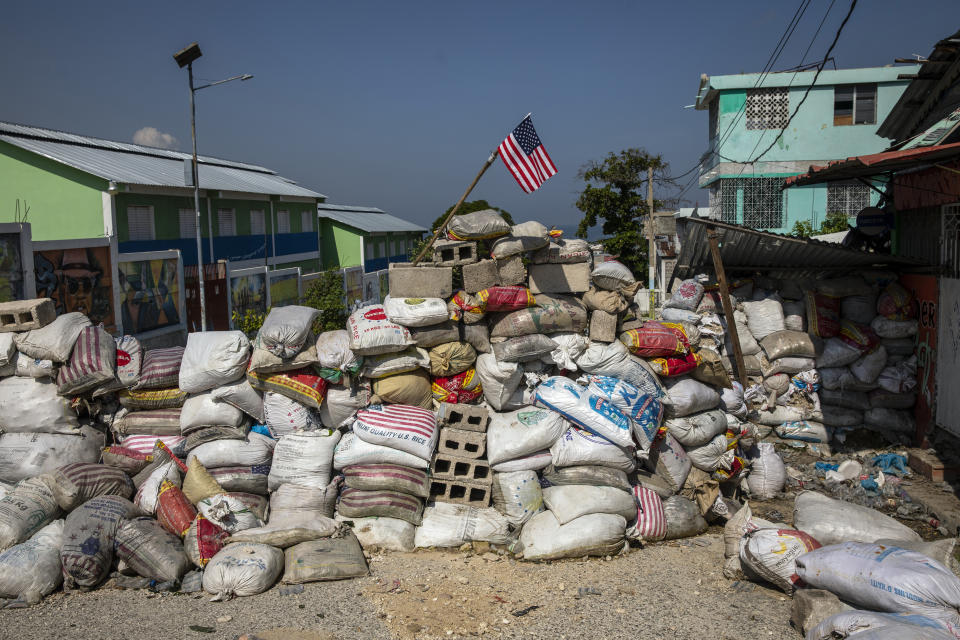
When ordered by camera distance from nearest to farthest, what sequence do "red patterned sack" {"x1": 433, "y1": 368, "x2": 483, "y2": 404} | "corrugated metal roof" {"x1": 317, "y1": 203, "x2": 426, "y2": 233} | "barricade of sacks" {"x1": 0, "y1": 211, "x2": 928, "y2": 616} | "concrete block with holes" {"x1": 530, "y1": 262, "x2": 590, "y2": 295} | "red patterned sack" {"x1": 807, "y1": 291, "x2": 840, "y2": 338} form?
"barricade of sacks" {"x1": 0, "y1": 211, "x2": 928, "y2": 616}, "red patterned sack" {"x1": 433, "y1": 368, "x2": 483, "y2": 404}, "concrete block with holes" {"x1": 530, "y1": 262, "x2": 590, "y2": 295}, "red patterned sack" {"x1": 807, "y1": 291, "x2": 840, "y2": 338}, "corrugated metal roof" {"x1": 317, "y1": 203, "x2": 426, "y2": 233}

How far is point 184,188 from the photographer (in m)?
14.6

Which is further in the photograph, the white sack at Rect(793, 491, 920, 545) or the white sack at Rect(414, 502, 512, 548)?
the white sack at Rect(414, 502, 512, 548)

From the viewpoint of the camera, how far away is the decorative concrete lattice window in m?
20.7

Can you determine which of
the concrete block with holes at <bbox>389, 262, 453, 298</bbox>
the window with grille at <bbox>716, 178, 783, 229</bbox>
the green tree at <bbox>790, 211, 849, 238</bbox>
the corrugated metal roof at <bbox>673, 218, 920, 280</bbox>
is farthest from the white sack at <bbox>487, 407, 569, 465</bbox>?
the window with grille at <bbox>716, 178, 783, 229</bbox>

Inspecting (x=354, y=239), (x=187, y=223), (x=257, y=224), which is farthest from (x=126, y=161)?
(x=354, y=239)

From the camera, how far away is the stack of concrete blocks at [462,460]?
484 cm

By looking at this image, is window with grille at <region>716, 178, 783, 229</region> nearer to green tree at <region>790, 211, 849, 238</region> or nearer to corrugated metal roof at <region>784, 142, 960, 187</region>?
green tree at <region>790, 211, 849, 238</region>

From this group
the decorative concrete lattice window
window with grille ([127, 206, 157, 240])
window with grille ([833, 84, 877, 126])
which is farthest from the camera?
the decorative concrete lattice window

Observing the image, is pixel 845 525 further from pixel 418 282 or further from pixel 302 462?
pixel 302 462

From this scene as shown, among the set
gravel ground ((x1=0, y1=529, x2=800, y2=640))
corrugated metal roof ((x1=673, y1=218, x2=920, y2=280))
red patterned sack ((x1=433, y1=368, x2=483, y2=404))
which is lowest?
gravel ground ((x1=0, y1=529, x2=800, y2=640))

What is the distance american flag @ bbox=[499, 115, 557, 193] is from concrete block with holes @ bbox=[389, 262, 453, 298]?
1.06m

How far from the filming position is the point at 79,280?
7758 mm

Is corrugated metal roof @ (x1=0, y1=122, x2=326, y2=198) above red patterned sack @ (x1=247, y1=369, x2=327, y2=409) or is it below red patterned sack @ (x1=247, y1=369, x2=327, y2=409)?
above

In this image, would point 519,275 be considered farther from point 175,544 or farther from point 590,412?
point 175,544
